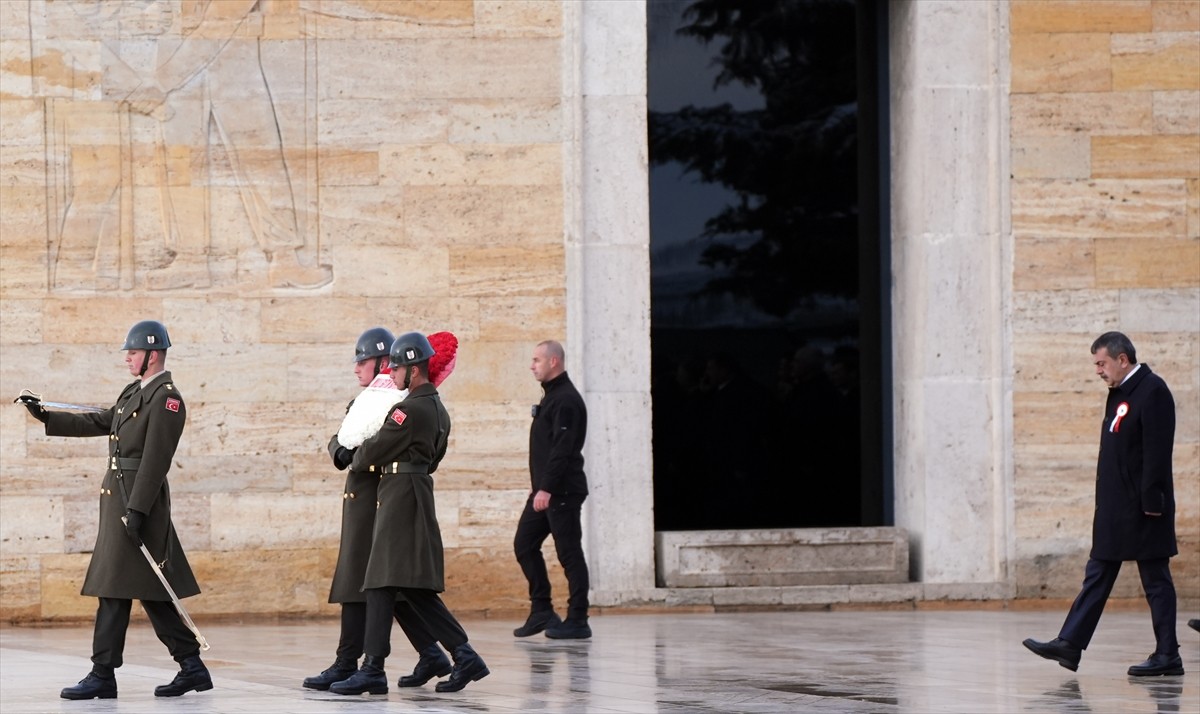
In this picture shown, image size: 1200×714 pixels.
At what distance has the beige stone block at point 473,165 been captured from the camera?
1366cm

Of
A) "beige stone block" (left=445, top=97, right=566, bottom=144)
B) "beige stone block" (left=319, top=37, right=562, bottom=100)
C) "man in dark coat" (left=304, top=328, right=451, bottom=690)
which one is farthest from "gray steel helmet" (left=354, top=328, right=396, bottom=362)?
"beige stone block" (left=319, top=37, right=562, bottom=100)

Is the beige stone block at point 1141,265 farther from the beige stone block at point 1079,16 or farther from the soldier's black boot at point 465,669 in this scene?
the soldier's black boot at point 465,669

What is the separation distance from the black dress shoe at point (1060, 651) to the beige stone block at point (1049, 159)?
5200 mm

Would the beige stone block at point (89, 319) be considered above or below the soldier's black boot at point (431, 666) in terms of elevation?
above

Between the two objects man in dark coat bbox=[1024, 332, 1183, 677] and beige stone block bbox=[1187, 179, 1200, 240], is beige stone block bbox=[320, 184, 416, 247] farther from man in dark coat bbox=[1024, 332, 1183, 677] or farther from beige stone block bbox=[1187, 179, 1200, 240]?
beige stone block bbox=[1187, 179, 1200, 240]

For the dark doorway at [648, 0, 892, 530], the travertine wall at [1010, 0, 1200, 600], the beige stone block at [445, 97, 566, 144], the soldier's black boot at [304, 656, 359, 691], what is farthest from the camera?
the dark doorway at [648, 0, 892, 530]

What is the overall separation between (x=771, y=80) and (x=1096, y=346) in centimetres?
557

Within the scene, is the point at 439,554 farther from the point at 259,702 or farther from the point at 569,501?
the point at 569,501

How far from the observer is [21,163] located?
A: 43.9 ft

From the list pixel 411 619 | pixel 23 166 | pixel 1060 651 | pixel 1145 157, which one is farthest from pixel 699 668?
pixel 23 166

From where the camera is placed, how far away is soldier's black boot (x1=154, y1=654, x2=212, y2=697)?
9062mm

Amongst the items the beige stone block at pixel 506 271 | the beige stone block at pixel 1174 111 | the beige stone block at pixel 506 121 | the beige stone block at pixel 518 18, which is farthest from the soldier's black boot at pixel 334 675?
the beige stone block at pixel 1174 111

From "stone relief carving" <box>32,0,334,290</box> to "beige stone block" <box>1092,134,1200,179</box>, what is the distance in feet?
19.9

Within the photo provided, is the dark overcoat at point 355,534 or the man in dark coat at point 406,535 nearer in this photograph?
the man in dark coat at point 406,535
